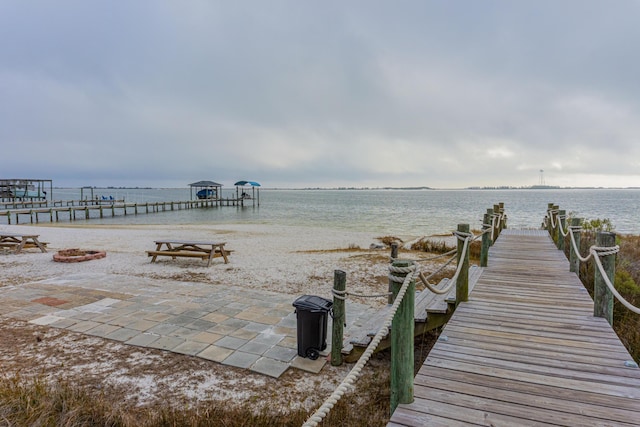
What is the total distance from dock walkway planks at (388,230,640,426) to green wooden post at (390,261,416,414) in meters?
0.09

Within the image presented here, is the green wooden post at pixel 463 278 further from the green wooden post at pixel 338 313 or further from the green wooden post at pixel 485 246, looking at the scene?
the green wooden post at pixel 485 246

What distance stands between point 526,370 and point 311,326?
2.25 meters

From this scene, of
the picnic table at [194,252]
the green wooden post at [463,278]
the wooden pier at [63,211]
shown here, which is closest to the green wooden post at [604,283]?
the green wooden post at [463,278]

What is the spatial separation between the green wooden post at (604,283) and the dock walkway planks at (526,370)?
12cm

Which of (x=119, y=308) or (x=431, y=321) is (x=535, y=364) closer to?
(x=431, y=321)

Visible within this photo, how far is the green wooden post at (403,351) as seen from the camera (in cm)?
233

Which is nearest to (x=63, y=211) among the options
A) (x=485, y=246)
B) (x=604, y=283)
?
(x=485, y=246)

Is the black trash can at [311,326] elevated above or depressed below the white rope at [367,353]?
below

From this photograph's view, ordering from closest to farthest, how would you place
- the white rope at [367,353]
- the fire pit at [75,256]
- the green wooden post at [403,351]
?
the white rope at [367,353] → the green wooden post at [403,351] → the fire pit at [75,256]

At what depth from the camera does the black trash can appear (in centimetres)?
412

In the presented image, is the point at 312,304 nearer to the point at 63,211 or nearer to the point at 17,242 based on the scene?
the point at 17,242

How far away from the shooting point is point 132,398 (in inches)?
131

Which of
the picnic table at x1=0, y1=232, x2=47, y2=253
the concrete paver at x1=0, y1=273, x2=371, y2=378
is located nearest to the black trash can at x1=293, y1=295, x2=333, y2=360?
the concrete paver at x1=0, y1=273, x2=371, y2=378

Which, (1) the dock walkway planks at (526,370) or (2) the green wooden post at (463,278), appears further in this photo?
(2) the green wooden post at (463,278)
